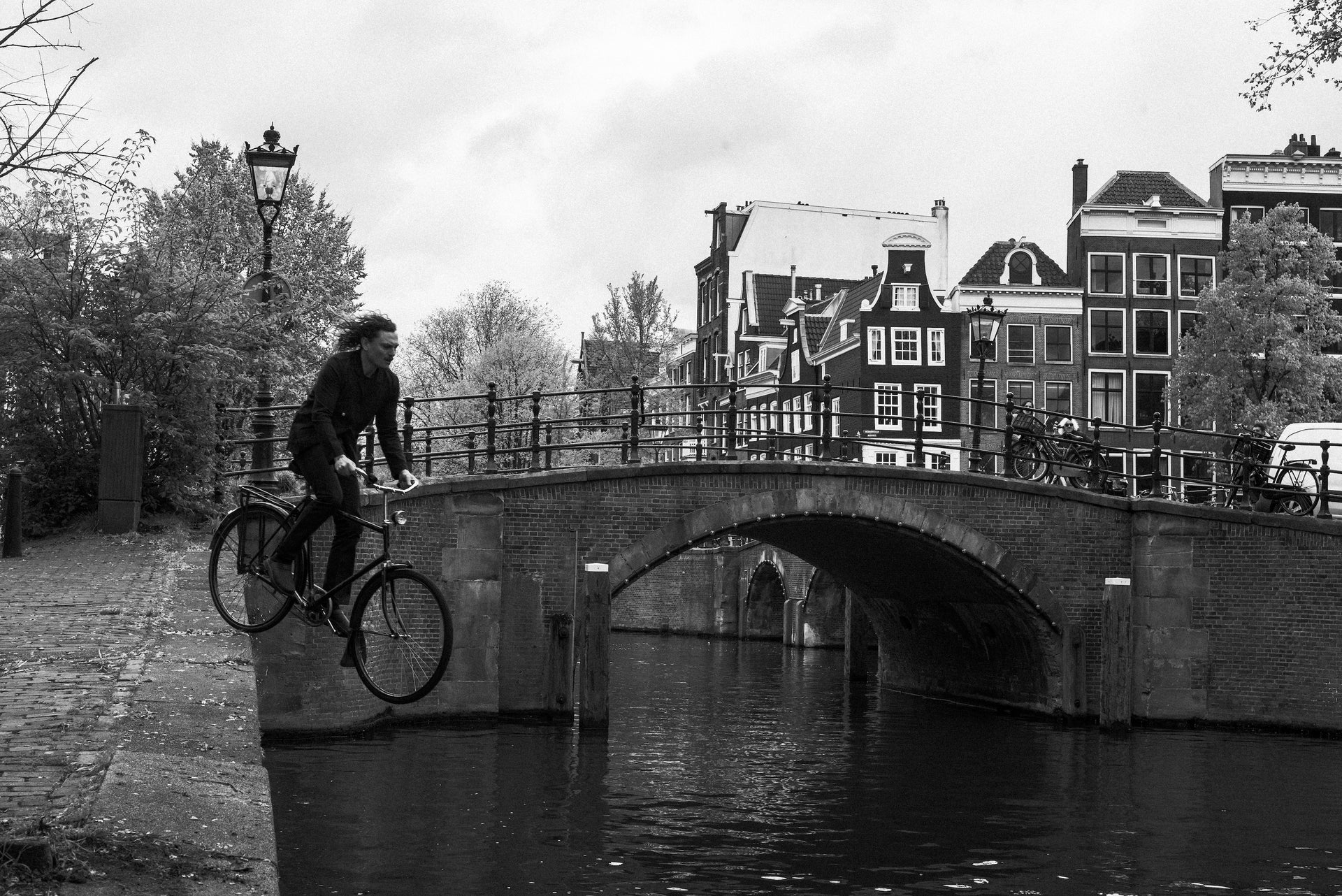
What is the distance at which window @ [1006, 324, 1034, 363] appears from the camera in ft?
140

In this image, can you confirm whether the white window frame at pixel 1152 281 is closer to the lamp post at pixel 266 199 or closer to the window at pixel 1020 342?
the window at pixel 1020 342

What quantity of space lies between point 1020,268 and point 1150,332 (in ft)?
13.0

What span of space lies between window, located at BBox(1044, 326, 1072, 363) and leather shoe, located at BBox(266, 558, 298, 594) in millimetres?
36544

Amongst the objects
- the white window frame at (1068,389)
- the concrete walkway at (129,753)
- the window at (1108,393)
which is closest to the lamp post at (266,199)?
the concrete walkway at (129,753)

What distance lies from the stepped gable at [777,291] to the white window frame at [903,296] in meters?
12.3

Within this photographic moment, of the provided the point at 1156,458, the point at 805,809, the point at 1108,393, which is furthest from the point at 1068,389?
the point at 805,809

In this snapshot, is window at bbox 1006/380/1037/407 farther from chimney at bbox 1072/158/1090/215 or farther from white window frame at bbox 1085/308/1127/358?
chimney at bbox 1072/158/1090/215

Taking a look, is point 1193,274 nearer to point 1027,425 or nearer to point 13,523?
point 1027,425

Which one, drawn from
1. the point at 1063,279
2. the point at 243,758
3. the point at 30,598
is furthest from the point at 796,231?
the point at 243,758

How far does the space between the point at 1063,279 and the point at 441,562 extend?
1168 inches

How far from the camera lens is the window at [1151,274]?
4316 cm

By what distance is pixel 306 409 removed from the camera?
798 cm

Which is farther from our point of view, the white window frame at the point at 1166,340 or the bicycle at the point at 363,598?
the white window frame at the point at 1166,340

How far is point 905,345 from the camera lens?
43.3m
